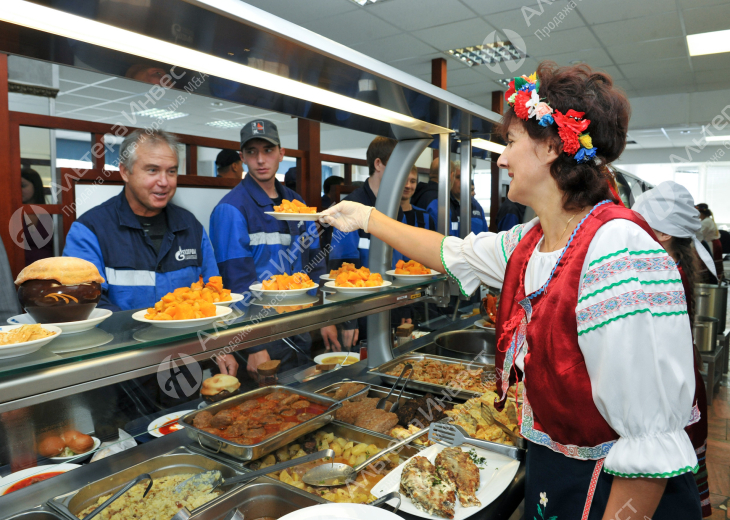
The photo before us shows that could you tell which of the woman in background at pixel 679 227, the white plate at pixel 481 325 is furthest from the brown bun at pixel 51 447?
the woman in background at pixel 679 227

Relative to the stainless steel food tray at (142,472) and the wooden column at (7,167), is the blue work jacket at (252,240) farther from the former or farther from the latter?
the stainless steel food tray at (142,472)

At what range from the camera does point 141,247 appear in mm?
2719

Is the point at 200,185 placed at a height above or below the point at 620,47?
below

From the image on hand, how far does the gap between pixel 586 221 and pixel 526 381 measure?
488mm

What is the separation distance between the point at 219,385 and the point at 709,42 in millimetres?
7749

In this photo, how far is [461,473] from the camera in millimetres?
1435

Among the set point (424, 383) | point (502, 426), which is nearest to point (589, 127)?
point (502, 426)

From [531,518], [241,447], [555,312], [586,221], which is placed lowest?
[531,518]

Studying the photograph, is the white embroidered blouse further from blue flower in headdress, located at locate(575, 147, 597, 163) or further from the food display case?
the food display case

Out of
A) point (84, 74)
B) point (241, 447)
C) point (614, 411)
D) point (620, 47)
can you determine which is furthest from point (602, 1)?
point (84, 74)

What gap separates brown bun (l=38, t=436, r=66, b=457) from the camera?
157 centimetres

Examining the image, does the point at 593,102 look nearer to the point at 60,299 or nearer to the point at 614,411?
the point at 614,411

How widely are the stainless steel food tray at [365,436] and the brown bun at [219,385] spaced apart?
45cm

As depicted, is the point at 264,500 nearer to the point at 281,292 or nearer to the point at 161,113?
the point at 281,292
